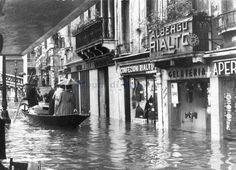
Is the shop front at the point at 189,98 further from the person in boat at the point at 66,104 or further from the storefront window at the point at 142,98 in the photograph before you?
the person in boat at the point at 66,104

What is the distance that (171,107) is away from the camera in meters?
20.3

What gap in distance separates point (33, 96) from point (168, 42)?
11764mm

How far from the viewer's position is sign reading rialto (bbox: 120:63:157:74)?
21828mm

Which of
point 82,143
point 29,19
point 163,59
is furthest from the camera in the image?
point 163,59

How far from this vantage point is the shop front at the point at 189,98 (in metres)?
17.7

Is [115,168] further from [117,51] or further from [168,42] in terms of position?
[117,51]

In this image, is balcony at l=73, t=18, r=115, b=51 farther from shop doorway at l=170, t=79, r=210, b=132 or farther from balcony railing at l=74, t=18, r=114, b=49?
shop doorway at l=170, t=79, r=210, b=132

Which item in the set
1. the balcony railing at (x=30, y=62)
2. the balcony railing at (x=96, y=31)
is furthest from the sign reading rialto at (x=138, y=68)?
the balcony railing at (x=30, y=62)

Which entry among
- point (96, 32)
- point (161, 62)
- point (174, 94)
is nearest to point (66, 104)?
point (161, 62)

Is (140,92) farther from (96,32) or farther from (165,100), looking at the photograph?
(96,32)

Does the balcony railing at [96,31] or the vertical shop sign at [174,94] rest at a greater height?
the balcony railing at [96,31]

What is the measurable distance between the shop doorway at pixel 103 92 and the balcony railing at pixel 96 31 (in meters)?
2.03

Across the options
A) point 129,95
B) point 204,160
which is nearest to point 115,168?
point 204,160

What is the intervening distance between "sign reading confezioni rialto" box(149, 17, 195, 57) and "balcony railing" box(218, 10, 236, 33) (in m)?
0.98
